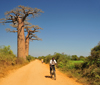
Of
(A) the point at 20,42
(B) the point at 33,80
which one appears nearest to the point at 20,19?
(A) the point at 20,42

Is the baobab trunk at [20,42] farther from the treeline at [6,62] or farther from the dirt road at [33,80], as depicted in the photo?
the dirt road at [33,80]

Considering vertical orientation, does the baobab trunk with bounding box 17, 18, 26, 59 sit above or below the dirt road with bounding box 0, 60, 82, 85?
above

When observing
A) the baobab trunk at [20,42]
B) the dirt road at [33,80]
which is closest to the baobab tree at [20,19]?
the baobab trunk at [20,42]

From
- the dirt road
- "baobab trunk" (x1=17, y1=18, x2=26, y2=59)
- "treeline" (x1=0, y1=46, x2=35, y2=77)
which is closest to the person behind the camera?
the dirt road

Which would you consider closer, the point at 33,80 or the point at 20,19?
the point at 33,80

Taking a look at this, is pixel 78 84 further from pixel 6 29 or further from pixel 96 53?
pixel 6 29

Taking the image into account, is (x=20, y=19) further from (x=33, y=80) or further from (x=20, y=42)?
(x=33, y=80)

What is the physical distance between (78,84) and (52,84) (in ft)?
4.59

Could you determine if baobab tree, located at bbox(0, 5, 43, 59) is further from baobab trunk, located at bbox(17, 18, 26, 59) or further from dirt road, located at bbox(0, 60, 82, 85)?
dirt road, located at bbox(0, 60, 82, 85)

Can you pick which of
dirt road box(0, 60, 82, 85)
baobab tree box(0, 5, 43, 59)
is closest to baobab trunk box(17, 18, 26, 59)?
baobab tree box(0, 5, 43, 59)

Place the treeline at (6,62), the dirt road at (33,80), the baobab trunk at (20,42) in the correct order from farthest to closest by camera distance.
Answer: the baobab trunk at (20,42) < the treeline at (6,62) < the dirt road at (33,80)

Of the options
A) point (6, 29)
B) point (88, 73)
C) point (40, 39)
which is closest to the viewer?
point (88, 73)

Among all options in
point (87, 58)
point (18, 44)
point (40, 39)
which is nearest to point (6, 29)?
point (18, 44)

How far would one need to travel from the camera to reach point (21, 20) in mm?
18297
